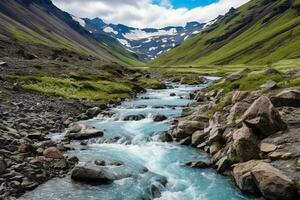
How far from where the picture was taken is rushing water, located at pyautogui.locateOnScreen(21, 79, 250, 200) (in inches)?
1245

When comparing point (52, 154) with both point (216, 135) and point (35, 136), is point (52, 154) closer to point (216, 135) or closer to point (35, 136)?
point (35, 136)

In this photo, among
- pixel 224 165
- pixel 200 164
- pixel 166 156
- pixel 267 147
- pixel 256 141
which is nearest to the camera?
pixel 267 147

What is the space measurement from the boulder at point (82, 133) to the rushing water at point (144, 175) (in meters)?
2.11

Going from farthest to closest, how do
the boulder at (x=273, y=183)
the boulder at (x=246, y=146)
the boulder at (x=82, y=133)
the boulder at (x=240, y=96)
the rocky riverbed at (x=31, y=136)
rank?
the boulder at (x=240, y=96), the boulder at (x=82, y=133), the boulder at (x=246, y=146), the rocky riverbed at (x=31, y=136), the boulder at (x=273, y=183)

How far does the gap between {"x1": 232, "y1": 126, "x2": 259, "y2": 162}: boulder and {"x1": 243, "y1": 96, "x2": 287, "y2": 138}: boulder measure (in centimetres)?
90

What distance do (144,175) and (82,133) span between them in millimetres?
16489

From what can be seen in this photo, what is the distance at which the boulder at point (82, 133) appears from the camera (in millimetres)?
50375

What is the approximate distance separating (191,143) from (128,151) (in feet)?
24.9

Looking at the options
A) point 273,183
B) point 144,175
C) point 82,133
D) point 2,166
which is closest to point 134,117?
point 82,133

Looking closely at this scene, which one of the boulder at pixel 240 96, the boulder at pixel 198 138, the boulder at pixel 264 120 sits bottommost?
the boulder at pixel 198 138

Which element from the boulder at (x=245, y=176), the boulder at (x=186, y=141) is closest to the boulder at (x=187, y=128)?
the boulder at (x=186, y=141)

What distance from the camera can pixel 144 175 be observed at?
3681cm

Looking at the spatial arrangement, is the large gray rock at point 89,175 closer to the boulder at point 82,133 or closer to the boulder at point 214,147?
the boulder at point 214,147


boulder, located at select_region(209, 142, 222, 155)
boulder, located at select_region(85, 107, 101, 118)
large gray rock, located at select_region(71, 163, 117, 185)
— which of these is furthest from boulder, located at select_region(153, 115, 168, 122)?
large gray rock, located at select_region(71, 163, 117, 185)
